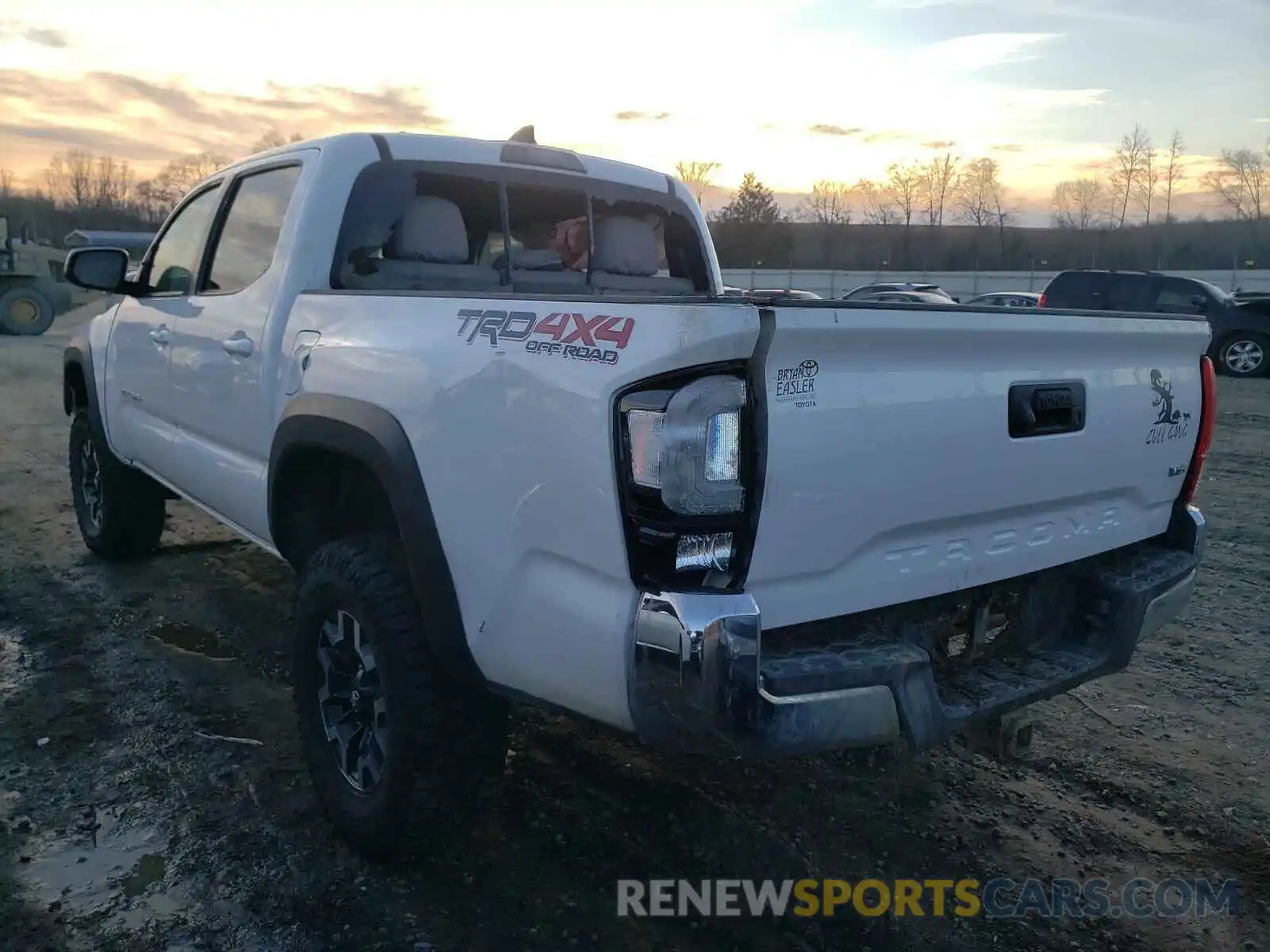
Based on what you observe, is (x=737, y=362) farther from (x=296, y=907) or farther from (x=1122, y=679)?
Result: (x=1122, y=679)

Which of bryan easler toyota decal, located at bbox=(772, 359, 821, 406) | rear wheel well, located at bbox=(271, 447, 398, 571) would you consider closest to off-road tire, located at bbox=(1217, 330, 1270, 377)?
rear wheel well, located at bbox=(271, 447, 398, 571)

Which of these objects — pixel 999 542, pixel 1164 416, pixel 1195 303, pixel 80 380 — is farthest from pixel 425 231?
pixel 1195 303

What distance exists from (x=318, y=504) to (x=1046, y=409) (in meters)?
2.25

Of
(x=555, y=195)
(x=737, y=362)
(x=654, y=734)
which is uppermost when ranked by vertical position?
(x=555, y=195)

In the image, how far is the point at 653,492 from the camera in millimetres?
1994

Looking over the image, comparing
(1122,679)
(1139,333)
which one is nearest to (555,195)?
(1139,333)

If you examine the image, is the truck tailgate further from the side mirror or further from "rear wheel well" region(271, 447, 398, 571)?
the side mirror

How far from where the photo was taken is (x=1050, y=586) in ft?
9.20

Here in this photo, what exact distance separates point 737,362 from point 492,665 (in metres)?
0.95

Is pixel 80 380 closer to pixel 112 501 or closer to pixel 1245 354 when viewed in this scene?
pixel 112 501

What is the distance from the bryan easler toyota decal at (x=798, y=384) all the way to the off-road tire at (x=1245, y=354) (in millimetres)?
18419

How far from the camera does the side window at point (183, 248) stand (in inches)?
173

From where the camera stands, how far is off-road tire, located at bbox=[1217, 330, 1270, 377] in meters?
17.3

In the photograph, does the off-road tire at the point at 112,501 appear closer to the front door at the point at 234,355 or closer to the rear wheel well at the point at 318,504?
the front door at the point at 234,355
